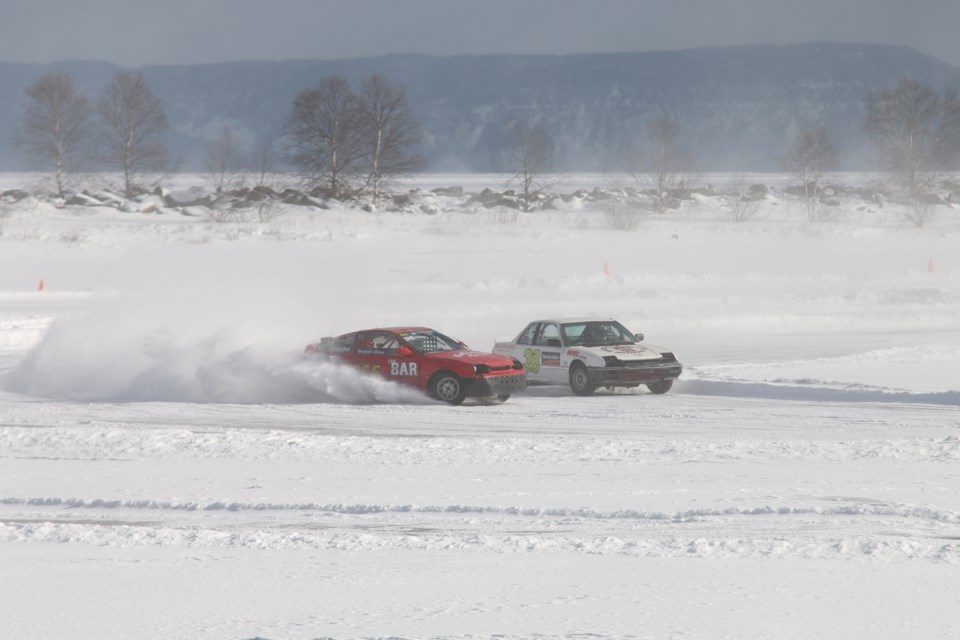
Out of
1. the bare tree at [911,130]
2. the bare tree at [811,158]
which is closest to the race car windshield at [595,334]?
the bare tree at [911,130]

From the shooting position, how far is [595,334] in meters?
19.2

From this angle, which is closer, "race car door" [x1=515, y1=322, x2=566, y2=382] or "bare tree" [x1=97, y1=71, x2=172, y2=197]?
"race car door" [x1=515, y1=322, x2=566, y2=382]

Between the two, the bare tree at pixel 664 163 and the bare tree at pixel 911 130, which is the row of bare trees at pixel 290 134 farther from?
the bare tree at pixel 911 130

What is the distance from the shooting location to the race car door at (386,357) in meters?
17.7

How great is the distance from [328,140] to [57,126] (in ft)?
59.6

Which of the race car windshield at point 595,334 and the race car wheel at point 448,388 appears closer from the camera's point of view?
the race car wheel at point 448,388

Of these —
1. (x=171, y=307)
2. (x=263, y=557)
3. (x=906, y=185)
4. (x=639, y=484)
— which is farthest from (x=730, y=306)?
(x=906, y=185)

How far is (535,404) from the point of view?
17.5 metres

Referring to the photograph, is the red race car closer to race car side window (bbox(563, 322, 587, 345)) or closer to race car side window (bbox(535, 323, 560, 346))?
race car side window (bbox(535, 323, 560, 346))

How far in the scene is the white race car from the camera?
58.8ft

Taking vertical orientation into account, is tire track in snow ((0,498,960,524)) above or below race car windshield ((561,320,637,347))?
below

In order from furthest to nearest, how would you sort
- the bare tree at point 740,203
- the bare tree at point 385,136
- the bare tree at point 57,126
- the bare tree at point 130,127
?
1. the bare tree at point 130,127
2. the bare tree at point 57,126
3. the bare tree at point 385,136
4. the bare tree at point 740,203

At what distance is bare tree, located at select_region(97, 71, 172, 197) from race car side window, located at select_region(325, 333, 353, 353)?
6229 cm

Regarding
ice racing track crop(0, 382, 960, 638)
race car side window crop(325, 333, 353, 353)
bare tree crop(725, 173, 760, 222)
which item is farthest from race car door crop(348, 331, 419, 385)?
bare tree crop(725, 173, 760, 222)
